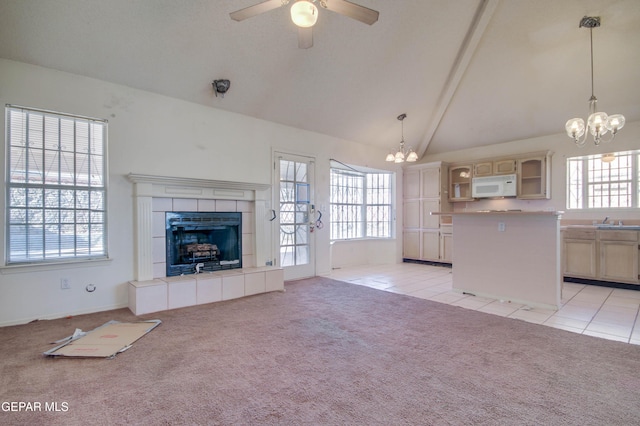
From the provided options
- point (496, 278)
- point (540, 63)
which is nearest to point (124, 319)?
point (496, 278)

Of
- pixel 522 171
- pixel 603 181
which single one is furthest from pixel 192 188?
pixel 603 181

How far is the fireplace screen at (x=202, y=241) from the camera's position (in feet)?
13.4

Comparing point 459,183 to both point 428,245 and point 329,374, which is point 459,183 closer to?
point 428,245

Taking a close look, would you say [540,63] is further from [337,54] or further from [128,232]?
[128,232]

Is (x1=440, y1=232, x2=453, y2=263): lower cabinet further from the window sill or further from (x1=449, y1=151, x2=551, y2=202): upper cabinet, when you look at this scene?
the window sill

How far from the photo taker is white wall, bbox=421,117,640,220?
5164mm

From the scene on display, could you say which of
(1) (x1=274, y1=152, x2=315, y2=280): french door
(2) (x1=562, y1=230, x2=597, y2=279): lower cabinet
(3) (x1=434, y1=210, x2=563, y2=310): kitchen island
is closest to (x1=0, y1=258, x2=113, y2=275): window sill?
(1) (x1=274, y1=152, x2=315, y2=280): french door

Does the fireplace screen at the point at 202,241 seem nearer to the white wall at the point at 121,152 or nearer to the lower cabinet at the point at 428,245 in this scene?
the white wall at the point at 121,152

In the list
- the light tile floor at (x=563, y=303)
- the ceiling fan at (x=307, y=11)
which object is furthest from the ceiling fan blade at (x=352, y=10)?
the light tile floor at (x=563, y=303)

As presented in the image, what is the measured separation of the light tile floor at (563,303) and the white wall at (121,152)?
8.42ft

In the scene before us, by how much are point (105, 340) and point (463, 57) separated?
219 inches

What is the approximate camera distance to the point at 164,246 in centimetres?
401

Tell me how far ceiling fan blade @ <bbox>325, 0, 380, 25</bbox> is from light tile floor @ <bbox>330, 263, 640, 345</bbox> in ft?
10.6

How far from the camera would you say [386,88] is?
5.05 m
